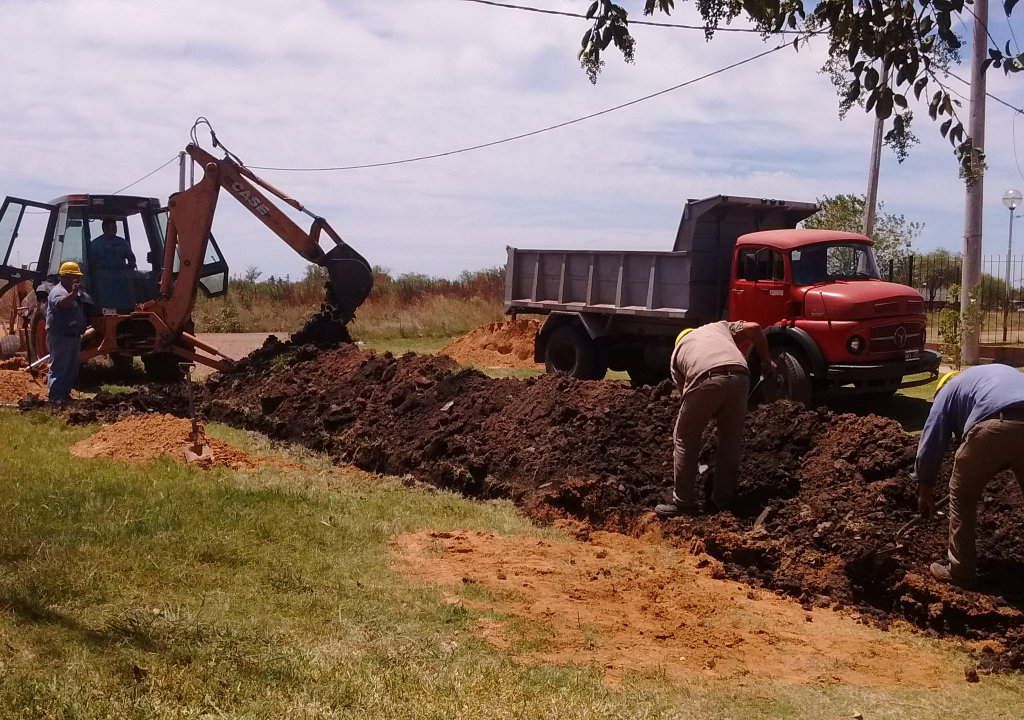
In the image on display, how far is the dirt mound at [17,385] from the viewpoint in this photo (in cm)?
1431

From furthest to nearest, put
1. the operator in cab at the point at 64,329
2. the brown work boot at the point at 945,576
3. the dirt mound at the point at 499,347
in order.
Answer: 1. the dirt mound at the point at 499,347
2. the operator in cab at the point at 64,329
3. the brown work boot at the point at 945,576

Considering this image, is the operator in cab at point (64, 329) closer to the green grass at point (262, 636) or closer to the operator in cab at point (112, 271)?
the operator in cab at point (112, 271)

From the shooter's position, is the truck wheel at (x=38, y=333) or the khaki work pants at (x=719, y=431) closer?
the khaki work pants at (x=719, y=431)

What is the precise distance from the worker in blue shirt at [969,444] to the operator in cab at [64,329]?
34.7 feet

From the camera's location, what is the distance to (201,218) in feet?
51.3

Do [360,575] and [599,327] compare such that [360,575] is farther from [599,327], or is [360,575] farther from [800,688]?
[599,327]

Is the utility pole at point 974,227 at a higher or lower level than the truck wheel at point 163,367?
higher

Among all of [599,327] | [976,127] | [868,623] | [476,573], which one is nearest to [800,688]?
[868,623]

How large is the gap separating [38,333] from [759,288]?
1114 cm

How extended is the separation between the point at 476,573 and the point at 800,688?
7.93 feet

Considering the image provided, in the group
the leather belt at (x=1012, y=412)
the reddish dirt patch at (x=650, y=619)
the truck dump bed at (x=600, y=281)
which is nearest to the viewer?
the reddish dirt patch at (x=650, y=619)

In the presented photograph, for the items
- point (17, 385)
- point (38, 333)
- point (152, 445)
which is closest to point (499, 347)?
point (38, 333)

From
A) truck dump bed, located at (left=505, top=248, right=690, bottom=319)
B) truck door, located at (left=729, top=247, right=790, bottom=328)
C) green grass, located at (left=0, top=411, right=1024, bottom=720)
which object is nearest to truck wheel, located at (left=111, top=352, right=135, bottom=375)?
truck dump bed, located at (left=505, top=248, right=690, bottom=319)

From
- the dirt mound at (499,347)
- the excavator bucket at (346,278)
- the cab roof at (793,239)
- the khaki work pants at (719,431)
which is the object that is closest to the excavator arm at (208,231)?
the excavator bucket at (346,278)
